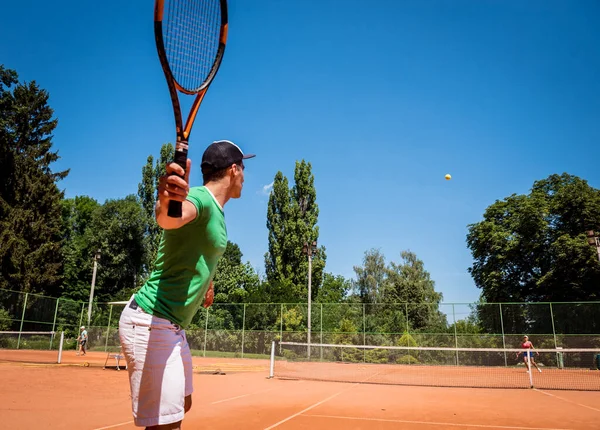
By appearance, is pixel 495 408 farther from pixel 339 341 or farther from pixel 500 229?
pixel 500 229

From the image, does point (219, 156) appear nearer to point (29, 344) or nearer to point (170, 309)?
point (170, 309)

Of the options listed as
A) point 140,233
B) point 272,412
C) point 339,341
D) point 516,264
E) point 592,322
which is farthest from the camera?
point 140,233

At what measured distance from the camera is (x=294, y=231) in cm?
3681

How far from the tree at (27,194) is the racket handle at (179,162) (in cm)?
3528

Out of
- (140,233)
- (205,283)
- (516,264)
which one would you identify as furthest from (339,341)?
(140,233)

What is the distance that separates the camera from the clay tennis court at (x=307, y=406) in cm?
587

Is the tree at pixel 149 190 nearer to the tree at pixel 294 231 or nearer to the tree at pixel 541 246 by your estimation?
the tree at pixel 294 231

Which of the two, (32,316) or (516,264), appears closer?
(32,316)

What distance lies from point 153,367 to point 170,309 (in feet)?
0.91

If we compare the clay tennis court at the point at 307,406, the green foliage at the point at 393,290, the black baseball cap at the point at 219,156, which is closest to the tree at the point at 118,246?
the green foliage at the point at 393,290

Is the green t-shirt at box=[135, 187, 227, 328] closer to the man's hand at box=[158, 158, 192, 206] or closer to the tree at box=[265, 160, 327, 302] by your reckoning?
the man's hand at box=[158, 158, 192, 206]

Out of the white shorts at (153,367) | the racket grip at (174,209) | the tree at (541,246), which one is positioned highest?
the tree at (541,246)

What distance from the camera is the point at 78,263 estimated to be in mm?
43688

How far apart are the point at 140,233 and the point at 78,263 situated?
7069 mm
